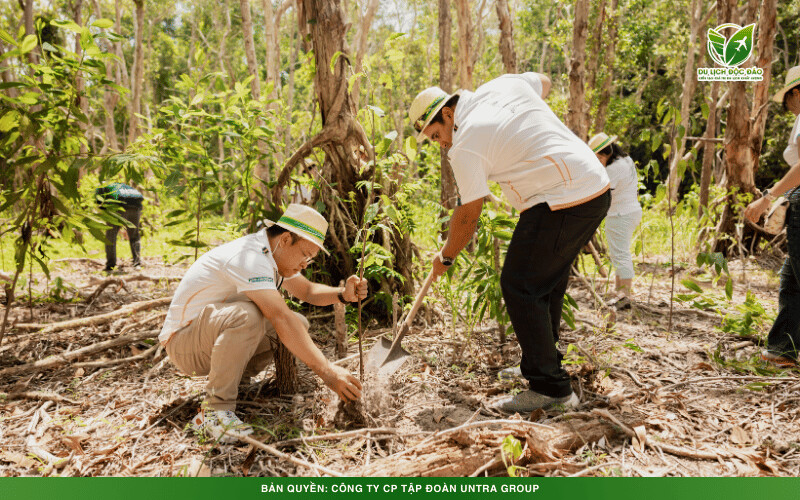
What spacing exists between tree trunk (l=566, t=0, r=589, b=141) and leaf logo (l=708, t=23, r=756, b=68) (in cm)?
100

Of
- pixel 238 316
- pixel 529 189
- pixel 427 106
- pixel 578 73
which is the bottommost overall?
pixel 238 316

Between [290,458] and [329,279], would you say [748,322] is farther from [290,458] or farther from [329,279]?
[290,458]

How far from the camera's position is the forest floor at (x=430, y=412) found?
1.95 meters

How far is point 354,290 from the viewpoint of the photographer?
246cm

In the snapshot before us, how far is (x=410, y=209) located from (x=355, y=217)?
401 mm

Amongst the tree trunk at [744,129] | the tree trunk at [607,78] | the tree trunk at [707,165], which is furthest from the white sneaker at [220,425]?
the tree trunk at [607,78]

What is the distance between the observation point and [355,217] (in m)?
3.54

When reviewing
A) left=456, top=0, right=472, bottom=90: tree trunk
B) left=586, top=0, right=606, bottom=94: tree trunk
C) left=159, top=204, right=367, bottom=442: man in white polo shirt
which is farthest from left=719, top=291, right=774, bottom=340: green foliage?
left=456, top=0, right=472, bottom=90: tree trunk

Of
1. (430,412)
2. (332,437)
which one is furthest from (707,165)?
(332,437)

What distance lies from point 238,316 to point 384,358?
0.88 m

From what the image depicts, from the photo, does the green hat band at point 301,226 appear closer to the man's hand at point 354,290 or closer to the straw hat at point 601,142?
the man's hand at point 354,290

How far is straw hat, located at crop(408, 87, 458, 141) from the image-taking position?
2.30 m

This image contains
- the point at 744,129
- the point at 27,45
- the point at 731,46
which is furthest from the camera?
the point at 744,129

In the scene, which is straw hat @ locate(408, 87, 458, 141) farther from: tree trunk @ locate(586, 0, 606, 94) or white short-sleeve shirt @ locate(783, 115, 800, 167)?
tree trunk @ locate(586, 0, 606, 94)
